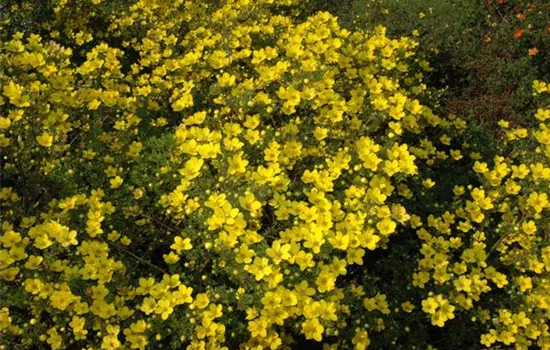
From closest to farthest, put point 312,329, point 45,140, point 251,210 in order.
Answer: point 312,329 < point 251,210 < point 45,140

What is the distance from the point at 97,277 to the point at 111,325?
0.88 ft

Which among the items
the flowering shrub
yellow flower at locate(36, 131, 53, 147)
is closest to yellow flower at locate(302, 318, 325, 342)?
the flowering shrub

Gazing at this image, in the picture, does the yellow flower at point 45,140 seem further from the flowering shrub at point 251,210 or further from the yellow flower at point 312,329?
the yellow flower at point 312,329

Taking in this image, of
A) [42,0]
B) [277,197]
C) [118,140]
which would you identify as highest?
[42,0]

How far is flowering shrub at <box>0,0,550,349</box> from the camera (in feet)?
9.93

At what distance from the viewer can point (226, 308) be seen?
3158 mm

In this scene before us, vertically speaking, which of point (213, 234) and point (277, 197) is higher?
point (277, 197)

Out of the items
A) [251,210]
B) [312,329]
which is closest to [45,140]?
[251,210]

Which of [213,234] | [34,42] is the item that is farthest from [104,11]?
[213,234]

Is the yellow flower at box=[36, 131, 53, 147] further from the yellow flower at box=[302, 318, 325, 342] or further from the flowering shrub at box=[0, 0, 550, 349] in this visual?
the yellow flower at box=[302, 318, 325, 342]

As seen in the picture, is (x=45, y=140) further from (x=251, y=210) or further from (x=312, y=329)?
(x=312, y=329)

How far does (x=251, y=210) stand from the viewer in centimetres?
321

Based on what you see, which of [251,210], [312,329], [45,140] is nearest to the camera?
[312,329]

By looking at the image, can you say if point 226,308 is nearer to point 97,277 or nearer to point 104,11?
point 97,277
